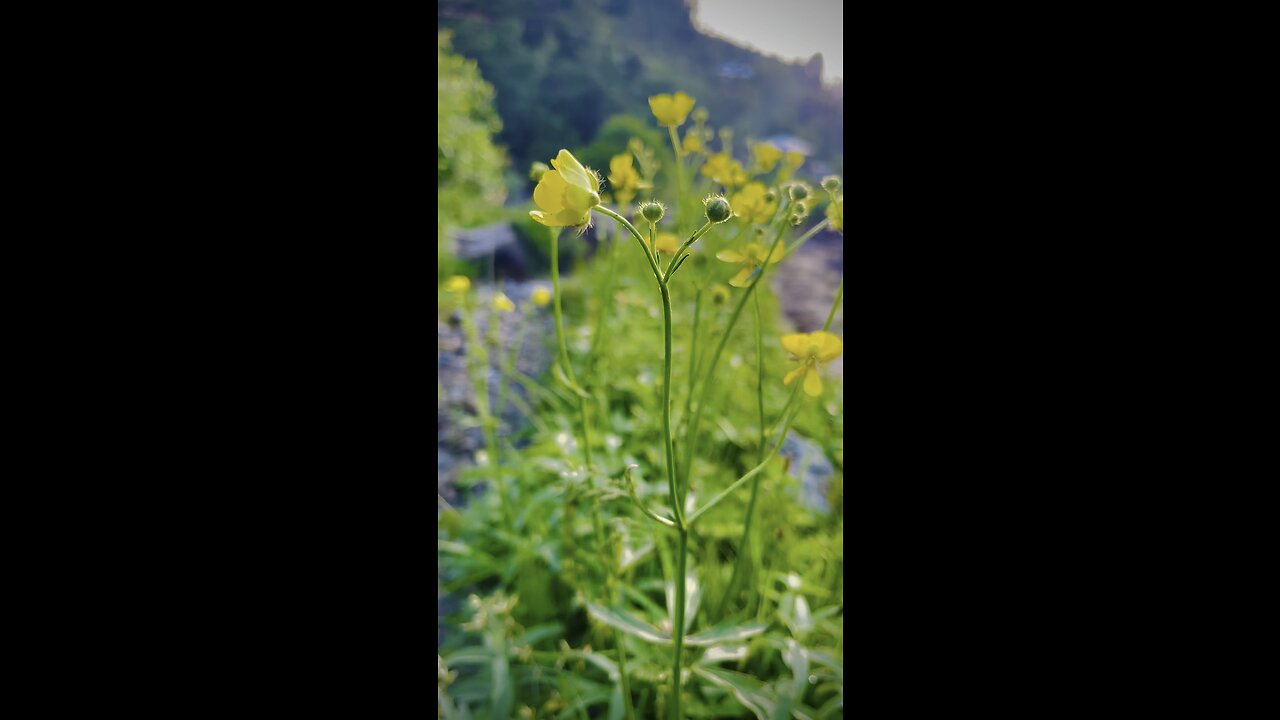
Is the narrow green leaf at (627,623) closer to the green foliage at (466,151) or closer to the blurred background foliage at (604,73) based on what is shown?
the blurred background foliage at (604,73)

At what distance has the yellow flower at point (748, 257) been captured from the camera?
575mm

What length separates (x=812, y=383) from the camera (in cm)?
53

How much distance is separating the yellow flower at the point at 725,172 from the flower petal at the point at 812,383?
28 cm

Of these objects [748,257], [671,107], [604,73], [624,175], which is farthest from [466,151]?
[748,257]

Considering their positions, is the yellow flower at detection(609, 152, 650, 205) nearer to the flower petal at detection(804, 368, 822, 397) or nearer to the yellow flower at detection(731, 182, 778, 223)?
the yellow flower at detection(731, 182, 778, 223)

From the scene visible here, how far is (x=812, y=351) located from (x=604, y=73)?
77.4 inches

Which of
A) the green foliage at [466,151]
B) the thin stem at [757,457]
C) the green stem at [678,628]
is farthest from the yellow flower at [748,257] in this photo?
the green foliage at [466,151]

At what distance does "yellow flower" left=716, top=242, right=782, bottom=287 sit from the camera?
1.89 ft

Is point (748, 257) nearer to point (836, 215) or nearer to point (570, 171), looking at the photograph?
point (836, 215)

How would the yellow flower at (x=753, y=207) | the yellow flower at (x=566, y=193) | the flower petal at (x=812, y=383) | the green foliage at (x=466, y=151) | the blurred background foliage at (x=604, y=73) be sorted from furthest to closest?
the green foliage at (x=466, y=151), the blurred background foliage at (x=604, y=73), the yellow flower at (x=753, y=207), the flower petal at (x=812, y=383), the yellow flower at (x=566, y=193)
